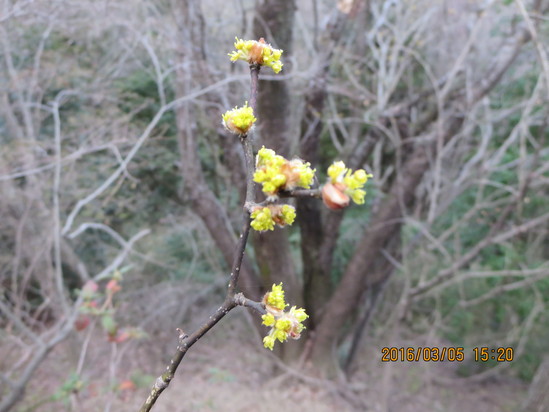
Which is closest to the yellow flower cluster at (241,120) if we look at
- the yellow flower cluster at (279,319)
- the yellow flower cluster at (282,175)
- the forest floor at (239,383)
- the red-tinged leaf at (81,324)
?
the yellow flower cluster at (282,175)

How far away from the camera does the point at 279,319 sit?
610 mm

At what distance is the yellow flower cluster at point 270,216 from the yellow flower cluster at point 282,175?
0.03 metres

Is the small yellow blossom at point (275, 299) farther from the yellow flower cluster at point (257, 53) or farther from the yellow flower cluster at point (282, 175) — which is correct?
the yellow flower cluster at point (257, 53)

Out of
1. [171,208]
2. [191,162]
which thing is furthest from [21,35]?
[171,208]

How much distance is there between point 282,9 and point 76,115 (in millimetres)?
2677

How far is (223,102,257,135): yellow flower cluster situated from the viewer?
59 centimetres

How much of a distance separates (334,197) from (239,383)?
15.9 feet

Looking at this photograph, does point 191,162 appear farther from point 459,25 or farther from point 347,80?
point 459,25

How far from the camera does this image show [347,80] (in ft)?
16.6

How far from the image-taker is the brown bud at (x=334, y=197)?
49cm

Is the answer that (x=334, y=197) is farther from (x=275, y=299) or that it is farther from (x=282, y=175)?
(x=275, y=299)
